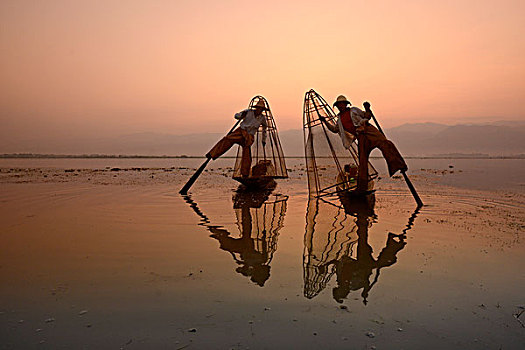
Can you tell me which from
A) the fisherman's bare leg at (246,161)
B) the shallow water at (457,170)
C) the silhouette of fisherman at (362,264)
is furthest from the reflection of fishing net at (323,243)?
the shallow water at (457,170)

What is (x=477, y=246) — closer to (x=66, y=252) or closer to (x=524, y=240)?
(x=524, y=240)

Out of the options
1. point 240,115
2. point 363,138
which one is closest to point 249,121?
point 240,115

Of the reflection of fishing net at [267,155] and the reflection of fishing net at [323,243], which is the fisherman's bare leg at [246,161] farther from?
the reflection of fishing net at [323,243]

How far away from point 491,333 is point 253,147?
1184 centimetres

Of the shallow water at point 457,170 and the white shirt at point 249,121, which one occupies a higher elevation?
the white shirt at point 249,121

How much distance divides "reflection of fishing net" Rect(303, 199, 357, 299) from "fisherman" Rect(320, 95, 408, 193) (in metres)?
1.50

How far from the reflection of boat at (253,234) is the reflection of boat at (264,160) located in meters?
1.30

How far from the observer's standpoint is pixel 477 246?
626cm

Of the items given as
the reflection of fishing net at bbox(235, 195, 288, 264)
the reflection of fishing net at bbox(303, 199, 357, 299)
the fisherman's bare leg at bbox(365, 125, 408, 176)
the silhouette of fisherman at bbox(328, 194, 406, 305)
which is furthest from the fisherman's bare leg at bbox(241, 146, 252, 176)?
the silhouette of fisherman at bbox(328, 194, 406, 305)

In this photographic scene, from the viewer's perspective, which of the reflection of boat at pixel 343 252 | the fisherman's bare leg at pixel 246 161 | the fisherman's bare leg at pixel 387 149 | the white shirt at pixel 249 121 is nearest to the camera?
the reflection of boat at pixel 343 252

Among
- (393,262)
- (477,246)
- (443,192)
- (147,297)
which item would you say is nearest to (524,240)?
(477,246)

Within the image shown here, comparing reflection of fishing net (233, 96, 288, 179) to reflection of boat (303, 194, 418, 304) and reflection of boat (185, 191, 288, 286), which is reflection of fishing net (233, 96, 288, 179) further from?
reflection of boat (303, 194, 418, 304)

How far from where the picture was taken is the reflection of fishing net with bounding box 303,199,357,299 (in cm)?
472

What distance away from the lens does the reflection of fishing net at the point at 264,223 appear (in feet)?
20.8
